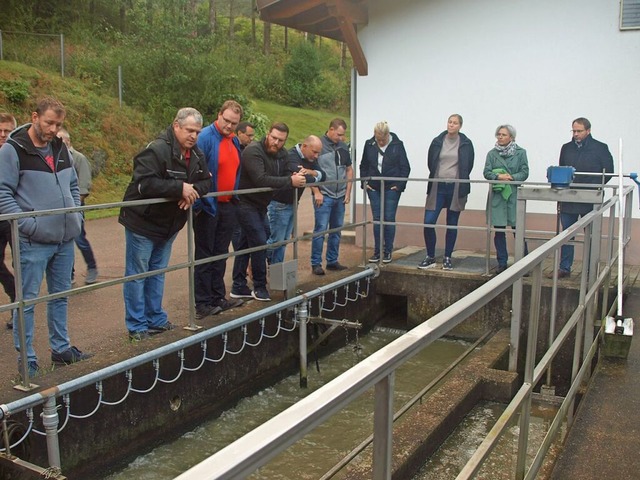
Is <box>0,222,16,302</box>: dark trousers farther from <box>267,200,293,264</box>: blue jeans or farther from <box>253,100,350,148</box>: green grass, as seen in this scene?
<box>253,100,350,148</box>: green grass

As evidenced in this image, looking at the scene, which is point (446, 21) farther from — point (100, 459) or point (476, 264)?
point (100, 459)

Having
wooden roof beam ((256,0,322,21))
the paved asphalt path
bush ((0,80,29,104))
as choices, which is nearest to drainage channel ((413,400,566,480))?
A: the paved asphalt path

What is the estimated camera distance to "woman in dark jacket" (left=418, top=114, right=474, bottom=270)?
24.1 feet

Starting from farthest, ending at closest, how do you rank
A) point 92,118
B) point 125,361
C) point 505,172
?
point 92,118 → point 505,172 → point 125,361

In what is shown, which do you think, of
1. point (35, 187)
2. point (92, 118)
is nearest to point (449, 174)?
point (35, 187)

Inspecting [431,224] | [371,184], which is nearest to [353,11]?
[371,184]

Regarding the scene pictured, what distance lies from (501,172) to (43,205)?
4.58 meters

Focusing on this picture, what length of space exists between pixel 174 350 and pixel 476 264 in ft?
14.1

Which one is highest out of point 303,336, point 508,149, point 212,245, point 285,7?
point 285,7

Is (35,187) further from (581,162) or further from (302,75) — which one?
(302,75)

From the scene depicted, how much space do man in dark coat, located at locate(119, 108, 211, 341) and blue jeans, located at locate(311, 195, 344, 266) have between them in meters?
2.35

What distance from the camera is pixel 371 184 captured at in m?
7.74

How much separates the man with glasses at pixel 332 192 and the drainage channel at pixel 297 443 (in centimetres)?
118

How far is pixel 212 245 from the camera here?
571cm
